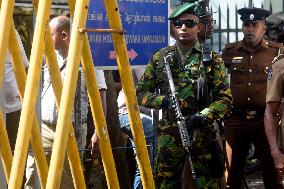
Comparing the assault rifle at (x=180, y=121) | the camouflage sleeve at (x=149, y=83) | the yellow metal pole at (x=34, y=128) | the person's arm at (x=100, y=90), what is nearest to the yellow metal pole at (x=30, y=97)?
the yellow metal pole at (x=34, y=128)

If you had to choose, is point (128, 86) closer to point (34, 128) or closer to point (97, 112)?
point (97, 112)

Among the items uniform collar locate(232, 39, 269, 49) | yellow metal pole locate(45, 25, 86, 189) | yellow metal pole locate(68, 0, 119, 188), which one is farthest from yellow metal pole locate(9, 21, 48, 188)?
uniform collar locate(232, 39, 269, 49)

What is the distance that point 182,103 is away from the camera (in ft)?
21.6

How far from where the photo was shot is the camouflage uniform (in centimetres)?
660

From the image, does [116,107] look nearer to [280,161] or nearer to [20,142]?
[280,161]

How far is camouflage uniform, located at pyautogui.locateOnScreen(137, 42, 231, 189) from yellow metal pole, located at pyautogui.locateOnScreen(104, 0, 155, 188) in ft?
7.67

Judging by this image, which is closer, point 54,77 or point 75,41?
point 75,41

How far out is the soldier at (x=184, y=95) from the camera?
6.60m

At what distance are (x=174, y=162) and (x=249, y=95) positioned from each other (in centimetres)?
189

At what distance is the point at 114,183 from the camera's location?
14.1 feet

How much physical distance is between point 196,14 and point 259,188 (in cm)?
397

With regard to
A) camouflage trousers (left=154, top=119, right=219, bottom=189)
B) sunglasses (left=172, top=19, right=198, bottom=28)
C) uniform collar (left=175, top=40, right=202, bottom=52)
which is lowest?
camouflage trousers (left=154, top=119, right=219, bottom=189)

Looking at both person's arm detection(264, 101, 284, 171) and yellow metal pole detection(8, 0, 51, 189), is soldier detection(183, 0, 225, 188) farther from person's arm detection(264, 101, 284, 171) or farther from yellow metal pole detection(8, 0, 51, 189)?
yellow metal pole detection(8, 0, 51, 189)

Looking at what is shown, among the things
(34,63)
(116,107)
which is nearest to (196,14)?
(116,107)
